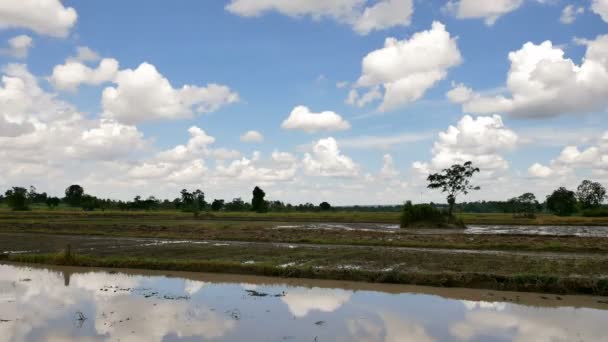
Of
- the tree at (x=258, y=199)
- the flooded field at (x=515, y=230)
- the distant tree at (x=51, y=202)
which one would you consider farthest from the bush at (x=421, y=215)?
the distant tree at (x=51, y=202)

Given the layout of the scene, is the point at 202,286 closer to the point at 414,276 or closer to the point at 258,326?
the point at 258,326

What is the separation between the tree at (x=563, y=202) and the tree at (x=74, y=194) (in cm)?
12584

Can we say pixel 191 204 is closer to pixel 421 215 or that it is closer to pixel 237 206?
pixel 237 206

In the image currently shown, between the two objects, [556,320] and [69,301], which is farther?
[69,301]

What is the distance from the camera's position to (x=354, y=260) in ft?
65.4

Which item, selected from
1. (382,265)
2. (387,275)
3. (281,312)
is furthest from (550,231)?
(281,312)

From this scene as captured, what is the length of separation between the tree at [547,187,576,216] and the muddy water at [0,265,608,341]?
91.5 meters

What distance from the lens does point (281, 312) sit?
11555mm

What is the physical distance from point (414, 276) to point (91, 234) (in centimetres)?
2857

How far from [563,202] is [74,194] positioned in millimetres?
133777

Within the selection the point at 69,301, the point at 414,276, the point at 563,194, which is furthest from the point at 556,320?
the point at 563,194

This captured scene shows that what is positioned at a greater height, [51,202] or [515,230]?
[51,202]

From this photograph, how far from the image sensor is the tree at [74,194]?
140137 mm

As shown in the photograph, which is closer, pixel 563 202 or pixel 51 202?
pixel 563 202
